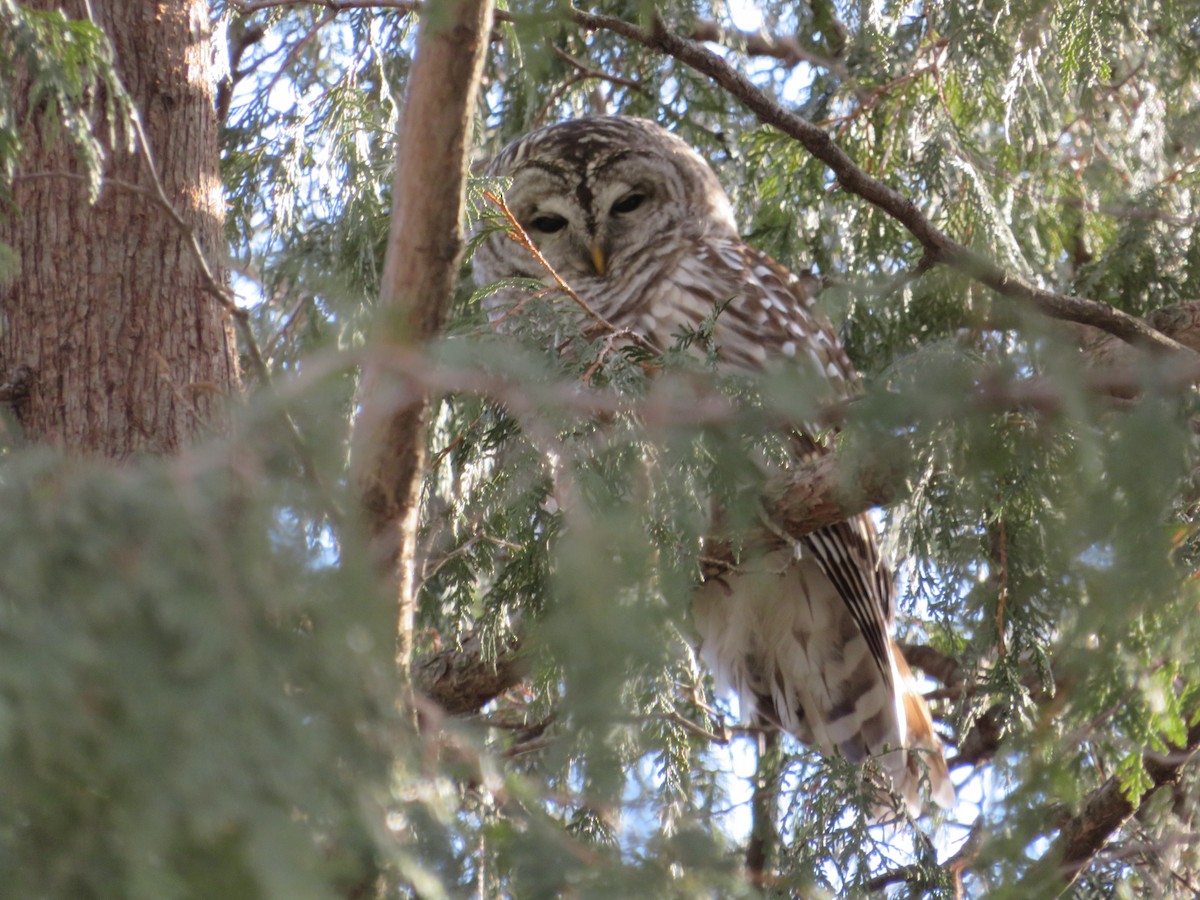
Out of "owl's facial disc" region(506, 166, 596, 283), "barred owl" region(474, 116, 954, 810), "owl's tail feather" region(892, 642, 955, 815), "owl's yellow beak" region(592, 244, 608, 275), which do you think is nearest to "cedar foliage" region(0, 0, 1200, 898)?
"owl's tail feather" region(892, 642, 955, 815)

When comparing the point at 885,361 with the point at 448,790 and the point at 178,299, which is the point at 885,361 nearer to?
the point at 178,299

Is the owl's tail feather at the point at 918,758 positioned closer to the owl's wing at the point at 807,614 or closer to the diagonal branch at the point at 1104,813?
the owl's wing at the point at 807,614

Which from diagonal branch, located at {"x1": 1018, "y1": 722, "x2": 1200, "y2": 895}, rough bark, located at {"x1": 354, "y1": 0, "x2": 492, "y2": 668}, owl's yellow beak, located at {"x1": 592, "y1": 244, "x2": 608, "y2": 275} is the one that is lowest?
diagonal branch, located at {"x1": 1018, "y1": 722, "x2": 1200, "y2": 895}

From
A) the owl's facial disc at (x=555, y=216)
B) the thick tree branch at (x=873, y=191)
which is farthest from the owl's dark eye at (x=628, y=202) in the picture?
the thick tree branch at (x=873, y=191)

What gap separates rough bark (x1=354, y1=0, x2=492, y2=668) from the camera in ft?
4.92

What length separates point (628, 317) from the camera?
3.69 metres

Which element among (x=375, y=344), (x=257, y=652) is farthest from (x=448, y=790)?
(x=375, y=344)

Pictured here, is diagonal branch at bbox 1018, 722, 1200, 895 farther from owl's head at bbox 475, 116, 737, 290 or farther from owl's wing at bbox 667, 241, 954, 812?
owl's head at bbox 475, 116, 737, 290

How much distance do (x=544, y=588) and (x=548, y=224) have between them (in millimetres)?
1799

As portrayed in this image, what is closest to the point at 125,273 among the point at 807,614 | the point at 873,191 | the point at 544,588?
the point at 544,588

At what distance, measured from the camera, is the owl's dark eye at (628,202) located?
4.12 meters

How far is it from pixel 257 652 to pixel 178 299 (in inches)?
60.3

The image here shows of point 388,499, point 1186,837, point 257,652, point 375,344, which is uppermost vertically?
point 375,344

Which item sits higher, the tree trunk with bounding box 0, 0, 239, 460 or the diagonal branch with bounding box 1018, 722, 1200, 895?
the tree trunk with bounding box 0, 0, 239, 460
